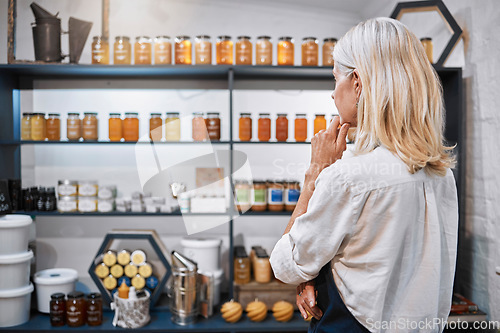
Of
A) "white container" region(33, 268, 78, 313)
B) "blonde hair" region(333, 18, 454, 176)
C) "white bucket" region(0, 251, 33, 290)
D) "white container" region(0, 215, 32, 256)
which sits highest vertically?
"blonde hair" region(333, 18, 454, 176)

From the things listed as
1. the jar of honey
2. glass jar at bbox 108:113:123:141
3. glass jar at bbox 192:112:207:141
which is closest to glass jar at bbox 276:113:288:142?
glass jar at bbox 192:112:207:141

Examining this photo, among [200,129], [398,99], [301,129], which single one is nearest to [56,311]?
[200,129]

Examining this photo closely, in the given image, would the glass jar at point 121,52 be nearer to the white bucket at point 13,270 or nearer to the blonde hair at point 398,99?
the white bucket at point 13,270

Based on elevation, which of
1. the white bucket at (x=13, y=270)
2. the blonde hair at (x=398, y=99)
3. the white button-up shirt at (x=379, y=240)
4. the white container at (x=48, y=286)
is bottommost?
the white container at (x=48, y=286)

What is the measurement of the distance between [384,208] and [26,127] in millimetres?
2311

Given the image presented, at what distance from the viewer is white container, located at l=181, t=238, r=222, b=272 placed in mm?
2637

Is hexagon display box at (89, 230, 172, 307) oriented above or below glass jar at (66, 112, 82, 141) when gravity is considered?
below

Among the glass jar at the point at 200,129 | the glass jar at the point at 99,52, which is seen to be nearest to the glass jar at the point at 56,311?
the glass jar at the point at 200,129

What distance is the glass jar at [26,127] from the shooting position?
8.41 ft

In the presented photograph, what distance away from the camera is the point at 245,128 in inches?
101

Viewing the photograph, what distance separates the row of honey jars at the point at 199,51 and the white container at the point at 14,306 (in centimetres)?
132

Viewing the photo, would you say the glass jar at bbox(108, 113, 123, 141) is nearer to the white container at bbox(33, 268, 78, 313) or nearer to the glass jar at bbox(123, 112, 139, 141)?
the glass jar at bbox(123, 112, 139, 141)

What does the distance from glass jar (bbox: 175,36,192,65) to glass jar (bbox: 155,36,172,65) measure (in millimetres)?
51

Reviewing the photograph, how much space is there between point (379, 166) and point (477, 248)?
167 cm
